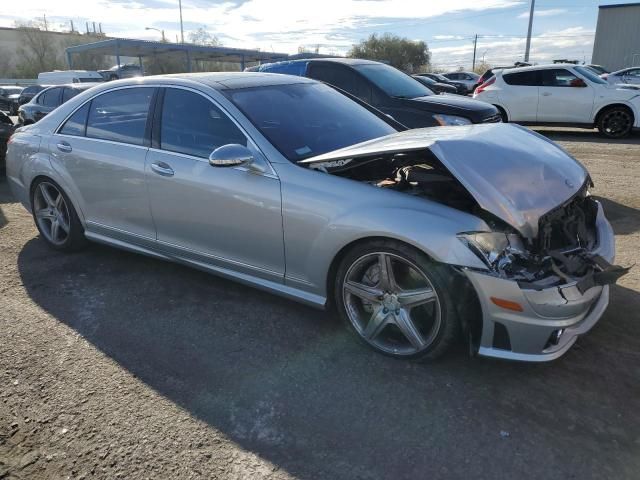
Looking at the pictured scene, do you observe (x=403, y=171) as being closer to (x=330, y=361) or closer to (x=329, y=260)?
(x=329, y=260)

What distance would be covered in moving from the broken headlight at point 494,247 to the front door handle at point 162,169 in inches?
84.8

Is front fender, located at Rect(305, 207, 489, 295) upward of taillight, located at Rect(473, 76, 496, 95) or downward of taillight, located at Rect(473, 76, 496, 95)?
downward

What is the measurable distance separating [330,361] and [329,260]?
604mm

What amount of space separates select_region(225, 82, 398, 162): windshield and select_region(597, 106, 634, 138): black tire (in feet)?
30.9

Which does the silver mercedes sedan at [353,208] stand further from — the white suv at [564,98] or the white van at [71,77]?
the white van at [71,77]

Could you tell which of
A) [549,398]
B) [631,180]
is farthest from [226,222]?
[631,180]

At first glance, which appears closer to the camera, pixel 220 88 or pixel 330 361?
pixel 330 361

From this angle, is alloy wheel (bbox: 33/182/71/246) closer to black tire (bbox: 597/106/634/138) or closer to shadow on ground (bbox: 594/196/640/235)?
shadow on ground (bbox: 594/196/640/235)

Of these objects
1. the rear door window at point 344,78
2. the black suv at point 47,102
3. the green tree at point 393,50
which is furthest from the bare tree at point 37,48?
the rear door window at point 344,78

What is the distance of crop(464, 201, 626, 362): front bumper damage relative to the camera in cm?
260

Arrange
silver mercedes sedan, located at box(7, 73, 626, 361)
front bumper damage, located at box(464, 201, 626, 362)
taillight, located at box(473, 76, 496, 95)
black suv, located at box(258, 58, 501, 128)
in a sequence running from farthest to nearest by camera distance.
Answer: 1. taillight, located at box(473, 76, 496, 95)
2. black suv, located at box(258, 58, 501, 128)
3. silver mercedes sedan, located at box(7, 73, 626, 361)
4. front bumper damage, located at box(464, 201, 626, 362)

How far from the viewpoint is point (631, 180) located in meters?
7.29

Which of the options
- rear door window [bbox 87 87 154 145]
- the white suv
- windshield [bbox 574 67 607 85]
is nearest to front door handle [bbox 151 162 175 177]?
rear door window [bbox 87 87 154 145]

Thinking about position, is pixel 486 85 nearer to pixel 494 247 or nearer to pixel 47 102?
pixel 47 102
